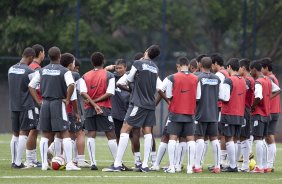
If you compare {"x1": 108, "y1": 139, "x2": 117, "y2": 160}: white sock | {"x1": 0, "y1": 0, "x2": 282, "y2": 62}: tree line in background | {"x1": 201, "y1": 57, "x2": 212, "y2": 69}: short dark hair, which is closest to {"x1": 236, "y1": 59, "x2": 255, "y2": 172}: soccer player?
{"x1": 201, "y1": 57, "x2": 212, "y2": 69}: short dark hair

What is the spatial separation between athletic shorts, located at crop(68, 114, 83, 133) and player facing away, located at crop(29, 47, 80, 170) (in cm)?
100

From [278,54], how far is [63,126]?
2483cm

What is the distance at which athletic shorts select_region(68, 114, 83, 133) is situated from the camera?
727 inches

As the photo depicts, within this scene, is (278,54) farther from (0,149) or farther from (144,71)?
(144,71)

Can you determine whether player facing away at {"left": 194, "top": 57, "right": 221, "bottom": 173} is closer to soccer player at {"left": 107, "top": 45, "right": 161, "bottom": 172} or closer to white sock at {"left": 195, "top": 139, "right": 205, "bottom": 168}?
white sock at {"left": 195, "top": 139, "right": 205, "bottom": 168}

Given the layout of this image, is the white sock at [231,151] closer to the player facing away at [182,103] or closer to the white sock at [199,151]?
the white sock at [199,151]

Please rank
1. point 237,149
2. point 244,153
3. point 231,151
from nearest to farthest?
1. point 231,151
2. point 244,153
3. point 237,149

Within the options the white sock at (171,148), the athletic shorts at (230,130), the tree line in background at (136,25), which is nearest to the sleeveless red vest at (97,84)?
the white sock at (171,148)

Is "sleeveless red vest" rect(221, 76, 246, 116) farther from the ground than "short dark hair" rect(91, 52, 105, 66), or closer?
closer

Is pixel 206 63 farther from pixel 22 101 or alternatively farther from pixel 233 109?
pixel 22 101

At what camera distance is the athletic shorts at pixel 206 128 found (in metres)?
18.0

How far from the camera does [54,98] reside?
56.9 feet

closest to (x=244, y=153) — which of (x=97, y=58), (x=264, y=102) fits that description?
(x=264, y=102)

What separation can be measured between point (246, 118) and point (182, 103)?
7.05 feet
